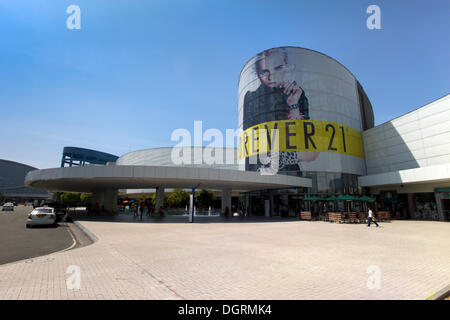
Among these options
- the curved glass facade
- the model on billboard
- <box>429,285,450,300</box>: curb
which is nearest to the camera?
<box>429,285,450,300</box>: curb

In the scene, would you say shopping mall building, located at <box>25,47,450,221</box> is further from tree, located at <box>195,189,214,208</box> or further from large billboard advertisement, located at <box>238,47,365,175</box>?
tree, located at <box>195,189,214,208</box>

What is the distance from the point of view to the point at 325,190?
30.1 m

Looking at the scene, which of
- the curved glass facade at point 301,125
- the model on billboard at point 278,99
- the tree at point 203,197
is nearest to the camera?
the curved glass facade at point 301,125

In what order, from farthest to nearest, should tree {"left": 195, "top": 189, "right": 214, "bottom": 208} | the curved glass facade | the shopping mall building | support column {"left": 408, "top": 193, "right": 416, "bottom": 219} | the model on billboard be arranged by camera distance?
tree {"left": 195, "top": 189, "right": 214, "bottom": 208}, the model on billboard, the curved glass facade, support column {"left": 408, "top": 193, "right": 416, "bottom": 219}, the shopping mall building

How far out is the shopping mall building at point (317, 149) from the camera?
26688 millimetres

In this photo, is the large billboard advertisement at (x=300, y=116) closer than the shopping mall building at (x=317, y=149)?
No

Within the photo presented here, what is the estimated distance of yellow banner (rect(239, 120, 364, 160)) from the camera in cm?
3112

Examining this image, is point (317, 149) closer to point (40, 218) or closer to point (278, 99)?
point (278, 99)

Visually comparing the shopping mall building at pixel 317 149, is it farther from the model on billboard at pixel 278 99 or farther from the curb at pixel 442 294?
the curb at pixel 442 294

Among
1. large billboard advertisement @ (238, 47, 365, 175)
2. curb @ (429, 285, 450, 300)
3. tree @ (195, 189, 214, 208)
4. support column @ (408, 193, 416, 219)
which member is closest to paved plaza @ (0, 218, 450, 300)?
curb @ (429, 285, 450, 300)

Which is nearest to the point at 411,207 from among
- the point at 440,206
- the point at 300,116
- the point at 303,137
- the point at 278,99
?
the point at 440,206

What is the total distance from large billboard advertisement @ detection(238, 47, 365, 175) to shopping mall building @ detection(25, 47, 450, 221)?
14cm

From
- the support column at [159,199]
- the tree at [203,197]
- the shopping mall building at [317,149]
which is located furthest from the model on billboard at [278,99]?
the tree at [203,197]
